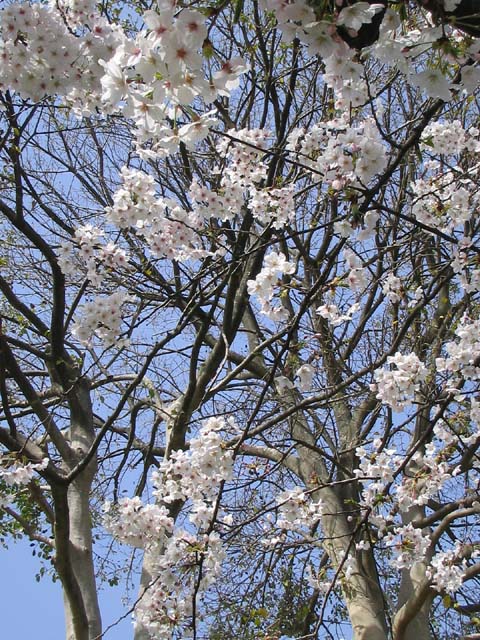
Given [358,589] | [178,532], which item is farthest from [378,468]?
[358,589]

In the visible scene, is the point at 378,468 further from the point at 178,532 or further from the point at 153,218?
the point at 153,218

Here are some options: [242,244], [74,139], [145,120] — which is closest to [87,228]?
[242,244]

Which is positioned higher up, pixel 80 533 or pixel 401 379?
pixel 80 533

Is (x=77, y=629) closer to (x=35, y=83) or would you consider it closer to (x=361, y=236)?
(x=361, y=236)

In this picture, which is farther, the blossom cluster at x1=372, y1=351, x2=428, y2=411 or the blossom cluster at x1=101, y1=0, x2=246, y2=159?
the blossom cluster at x1=372, y1=351, x2=428, y2=411

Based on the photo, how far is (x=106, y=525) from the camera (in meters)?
3.57

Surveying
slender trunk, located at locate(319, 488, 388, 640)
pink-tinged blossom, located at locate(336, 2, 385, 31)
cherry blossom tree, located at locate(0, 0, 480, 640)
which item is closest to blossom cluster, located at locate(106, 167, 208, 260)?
cherry blossom tree, located at locate(0, 0, 480, 640)

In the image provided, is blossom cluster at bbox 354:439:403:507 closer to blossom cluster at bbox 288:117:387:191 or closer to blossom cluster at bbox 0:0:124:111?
blossom cluster at bbox 288:117:387:191

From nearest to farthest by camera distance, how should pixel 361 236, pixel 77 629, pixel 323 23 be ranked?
1. pixel 323 23
2. pixel 361 236
3. pixel 77 629

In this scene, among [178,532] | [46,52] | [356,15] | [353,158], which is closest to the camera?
[356,15]

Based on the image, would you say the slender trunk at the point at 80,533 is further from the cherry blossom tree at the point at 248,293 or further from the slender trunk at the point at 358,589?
the slender trunk at the point at 358,589

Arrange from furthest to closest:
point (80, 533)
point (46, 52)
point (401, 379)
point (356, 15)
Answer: point (80, 533) < point (401, 379) < point (46, 52) < point (356, 15)

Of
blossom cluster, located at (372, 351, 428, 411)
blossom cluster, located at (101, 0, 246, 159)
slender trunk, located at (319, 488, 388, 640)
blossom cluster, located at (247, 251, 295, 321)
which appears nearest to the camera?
blossom cluster, located at (101, 0, 246, 159)

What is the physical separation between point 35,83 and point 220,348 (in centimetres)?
232
